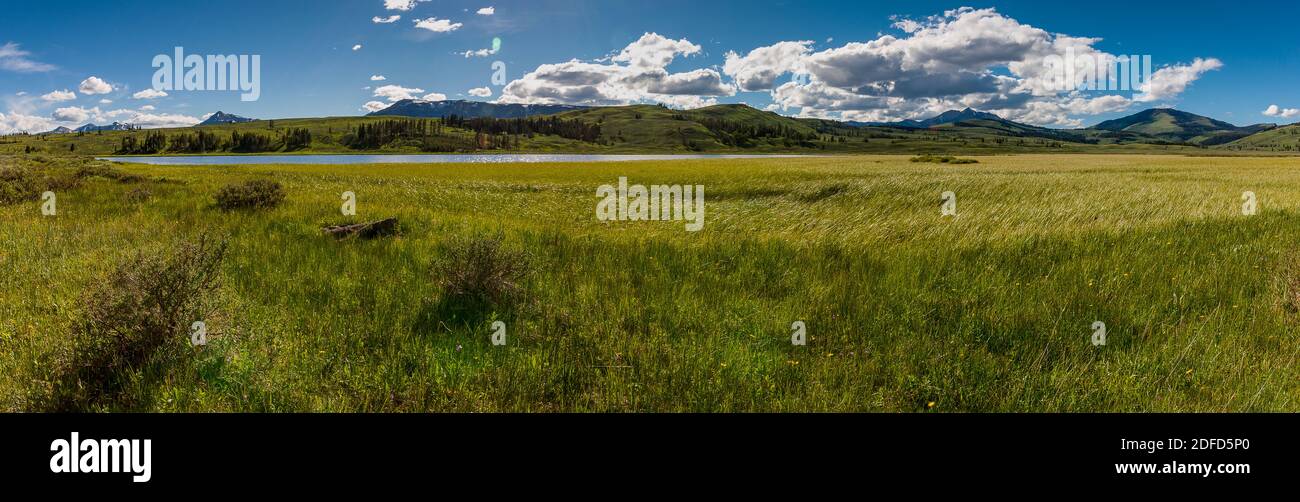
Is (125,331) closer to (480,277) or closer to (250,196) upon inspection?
(480,277)

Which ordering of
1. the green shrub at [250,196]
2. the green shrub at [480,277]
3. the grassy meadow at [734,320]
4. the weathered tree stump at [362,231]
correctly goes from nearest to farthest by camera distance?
1. the grassy meadow at [734,320]
2. the green shrub at [480,277]
3. the weathered tree stump at [362,231]
4. the green shrub at [250,196]

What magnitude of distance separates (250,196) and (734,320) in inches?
643

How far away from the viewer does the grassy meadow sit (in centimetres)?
402

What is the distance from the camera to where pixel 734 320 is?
5.61 m

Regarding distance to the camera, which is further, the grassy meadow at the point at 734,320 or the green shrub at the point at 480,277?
the green shrub at the point at 480,277

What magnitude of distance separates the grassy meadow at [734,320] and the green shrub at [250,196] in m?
4.32

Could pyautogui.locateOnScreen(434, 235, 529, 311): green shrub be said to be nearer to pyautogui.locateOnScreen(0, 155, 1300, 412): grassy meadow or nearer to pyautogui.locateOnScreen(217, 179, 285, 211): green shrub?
pyautogui.locateOnScreen(0, 155, 1300, 412): grassy meadow

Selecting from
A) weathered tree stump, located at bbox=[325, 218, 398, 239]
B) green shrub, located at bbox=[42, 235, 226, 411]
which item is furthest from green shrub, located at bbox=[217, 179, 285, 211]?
green shrub, located at bbox=[42, 235, 226, 411]

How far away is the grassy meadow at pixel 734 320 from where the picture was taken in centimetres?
402

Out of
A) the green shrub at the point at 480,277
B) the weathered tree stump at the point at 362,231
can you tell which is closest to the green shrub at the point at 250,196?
the weathered tree stump at the point at 362,231

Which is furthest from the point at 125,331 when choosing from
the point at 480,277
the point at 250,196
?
the point at 250,196

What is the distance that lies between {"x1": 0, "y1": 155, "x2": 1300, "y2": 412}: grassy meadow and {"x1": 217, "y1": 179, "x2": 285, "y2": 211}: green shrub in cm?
432

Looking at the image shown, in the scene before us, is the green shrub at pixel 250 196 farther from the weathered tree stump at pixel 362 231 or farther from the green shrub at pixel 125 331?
the green shrub at pixel 125 331
